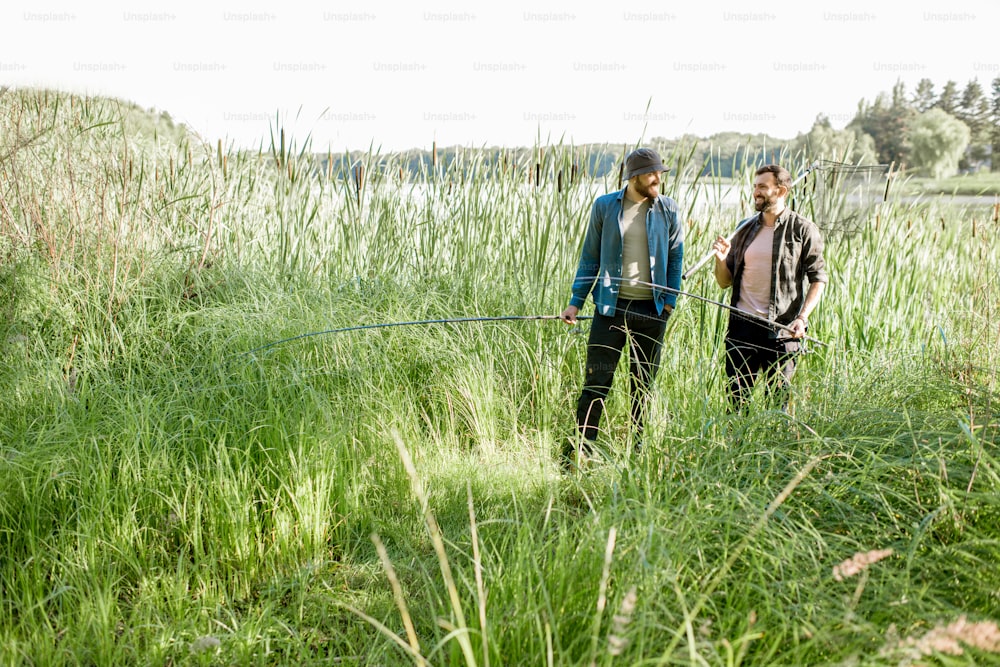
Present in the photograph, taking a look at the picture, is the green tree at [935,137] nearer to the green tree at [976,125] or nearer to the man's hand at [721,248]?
the green tree at [976,125]

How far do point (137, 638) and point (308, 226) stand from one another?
3.07 m

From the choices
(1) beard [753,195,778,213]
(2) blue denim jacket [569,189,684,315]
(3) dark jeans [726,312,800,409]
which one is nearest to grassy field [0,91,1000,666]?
(3) dark jeans [726,312,800,409]

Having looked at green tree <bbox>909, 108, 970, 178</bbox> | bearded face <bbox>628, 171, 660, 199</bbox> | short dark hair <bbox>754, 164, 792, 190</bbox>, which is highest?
green tree <bbox>909, 108, 970, 178</bbox>

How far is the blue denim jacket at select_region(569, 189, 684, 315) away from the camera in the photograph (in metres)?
3.17

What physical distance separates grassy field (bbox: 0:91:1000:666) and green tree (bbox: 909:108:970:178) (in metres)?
40.0

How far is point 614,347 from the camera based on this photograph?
3285 mm

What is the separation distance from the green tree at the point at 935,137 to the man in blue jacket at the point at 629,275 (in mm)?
40705

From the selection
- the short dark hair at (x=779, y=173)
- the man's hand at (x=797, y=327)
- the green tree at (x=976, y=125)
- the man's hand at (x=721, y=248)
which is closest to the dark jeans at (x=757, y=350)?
the man's hand at (x=797, y=327)

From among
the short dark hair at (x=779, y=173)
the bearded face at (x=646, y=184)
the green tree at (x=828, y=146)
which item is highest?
the green tree at (x=828, y=146)

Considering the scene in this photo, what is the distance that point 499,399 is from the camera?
3.48 m

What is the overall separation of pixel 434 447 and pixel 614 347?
3.20 ft

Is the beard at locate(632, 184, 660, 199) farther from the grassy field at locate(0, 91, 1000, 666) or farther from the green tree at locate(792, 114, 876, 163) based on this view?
the green tree at locate(792, 114, 876, 163)

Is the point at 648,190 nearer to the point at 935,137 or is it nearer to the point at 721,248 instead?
the point at 721,248

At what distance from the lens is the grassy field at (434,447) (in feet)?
5.18
